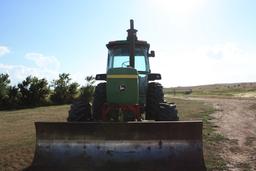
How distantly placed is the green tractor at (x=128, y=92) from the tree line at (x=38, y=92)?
16174 mm

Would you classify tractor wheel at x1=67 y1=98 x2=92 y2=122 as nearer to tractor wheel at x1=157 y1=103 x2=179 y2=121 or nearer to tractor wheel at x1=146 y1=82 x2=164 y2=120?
tractor wheel at x1=146 y1=82 x2=164 y2=120

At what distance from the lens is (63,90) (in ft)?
110

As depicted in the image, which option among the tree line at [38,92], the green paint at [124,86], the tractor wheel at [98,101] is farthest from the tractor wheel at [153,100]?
the tree line at [38,92]

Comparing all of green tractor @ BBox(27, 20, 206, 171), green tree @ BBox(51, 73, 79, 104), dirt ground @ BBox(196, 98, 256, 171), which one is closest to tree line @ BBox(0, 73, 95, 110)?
green tree @ BBox(51, 73, 79, 104)

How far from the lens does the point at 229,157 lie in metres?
9.23

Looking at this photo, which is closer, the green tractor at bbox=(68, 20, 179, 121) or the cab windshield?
the green tractor at bbox=(68, 20, 179, 121)

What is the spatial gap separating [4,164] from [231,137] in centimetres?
693

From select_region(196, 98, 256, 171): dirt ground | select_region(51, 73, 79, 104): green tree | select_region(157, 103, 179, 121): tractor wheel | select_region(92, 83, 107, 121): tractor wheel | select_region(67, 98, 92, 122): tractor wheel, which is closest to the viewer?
select_region(196, 98, 256, 171): dirt ground

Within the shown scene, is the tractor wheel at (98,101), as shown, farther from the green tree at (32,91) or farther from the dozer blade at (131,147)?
the green tree at (32,91)

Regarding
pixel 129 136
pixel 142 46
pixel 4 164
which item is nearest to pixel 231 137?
pixel 142 46

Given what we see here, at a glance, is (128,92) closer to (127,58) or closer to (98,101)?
(98,101)

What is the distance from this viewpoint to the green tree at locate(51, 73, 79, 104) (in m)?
32.9

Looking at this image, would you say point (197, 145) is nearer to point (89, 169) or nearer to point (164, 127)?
point (164, 127)

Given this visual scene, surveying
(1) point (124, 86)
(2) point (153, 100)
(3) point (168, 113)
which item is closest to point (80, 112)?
(1) point (124, 86)
